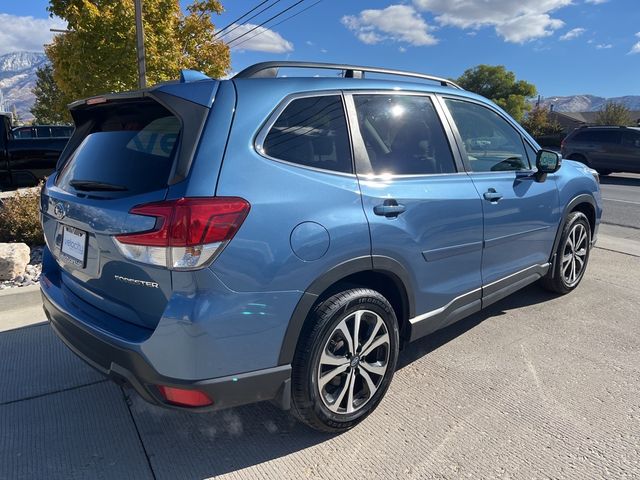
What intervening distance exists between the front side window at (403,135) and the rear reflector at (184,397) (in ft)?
4.62

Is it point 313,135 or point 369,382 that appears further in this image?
point 369,382

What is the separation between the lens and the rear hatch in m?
2.02

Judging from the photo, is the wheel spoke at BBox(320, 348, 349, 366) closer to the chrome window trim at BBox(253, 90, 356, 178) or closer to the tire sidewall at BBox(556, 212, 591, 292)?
the chrome window trim at BBox(253, 90, 356, 178)

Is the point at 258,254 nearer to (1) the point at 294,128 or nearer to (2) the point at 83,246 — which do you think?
(1) the point at 294,128

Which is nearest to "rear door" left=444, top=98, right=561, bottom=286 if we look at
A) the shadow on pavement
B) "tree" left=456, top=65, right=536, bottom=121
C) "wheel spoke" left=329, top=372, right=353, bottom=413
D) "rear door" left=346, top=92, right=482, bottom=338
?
"rear door" left=346, top=92, right=482, bottom=338

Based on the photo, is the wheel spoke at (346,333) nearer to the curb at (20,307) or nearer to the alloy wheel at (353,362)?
the alloy wheel at (353,362)

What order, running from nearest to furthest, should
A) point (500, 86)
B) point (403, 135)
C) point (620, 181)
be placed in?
point (403, 135) < point (620, 181) < point (500, 86)

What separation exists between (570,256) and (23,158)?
9.32m

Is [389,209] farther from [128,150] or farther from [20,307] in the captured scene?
[20,307]

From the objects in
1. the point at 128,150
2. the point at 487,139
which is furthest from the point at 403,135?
the point at 128,150

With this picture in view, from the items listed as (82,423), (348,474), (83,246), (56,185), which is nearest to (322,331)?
(348,474)

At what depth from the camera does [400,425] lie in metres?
2.66

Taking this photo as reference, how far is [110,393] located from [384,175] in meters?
2.11

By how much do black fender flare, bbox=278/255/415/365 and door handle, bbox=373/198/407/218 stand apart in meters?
0.22
